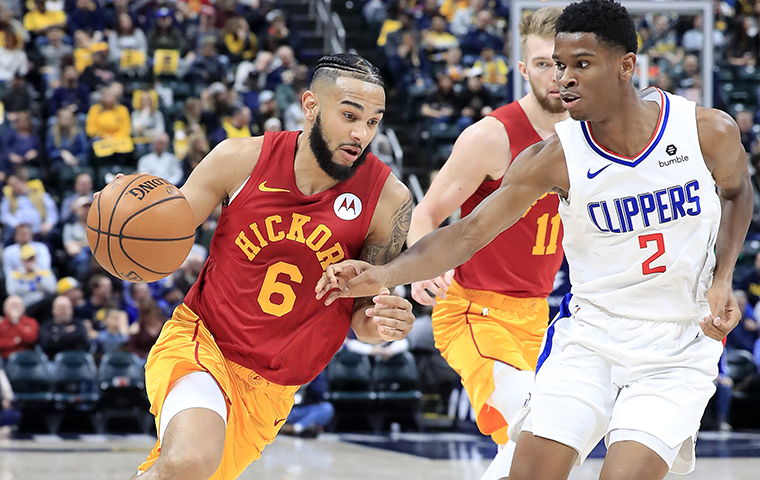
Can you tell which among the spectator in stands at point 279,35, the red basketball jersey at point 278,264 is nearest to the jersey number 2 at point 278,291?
the red basketball jersey at point 278,264

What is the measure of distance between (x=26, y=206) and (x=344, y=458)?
583 centimetres

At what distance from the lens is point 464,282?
491cm

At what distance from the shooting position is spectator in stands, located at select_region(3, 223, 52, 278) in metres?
11.4

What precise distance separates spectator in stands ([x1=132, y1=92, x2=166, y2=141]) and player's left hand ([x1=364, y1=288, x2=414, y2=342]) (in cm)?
1024

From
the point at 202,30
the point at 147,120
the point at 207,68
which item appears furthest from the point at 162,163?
the point at 202,30

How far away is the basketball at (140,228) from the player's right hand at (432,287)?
3.95 feet

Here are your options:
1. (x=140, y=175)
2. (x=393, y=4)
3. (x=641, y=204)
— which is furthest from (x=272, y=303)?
(x=393, y=4)

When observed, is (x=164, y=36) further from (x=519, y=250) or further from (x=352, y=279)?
(x=352, y=279)

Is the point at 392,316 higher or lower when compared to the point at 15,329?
higher

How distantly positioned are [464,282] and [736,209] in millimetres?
1628

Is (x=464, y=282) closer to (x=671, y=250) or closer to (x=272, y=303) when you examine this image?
(x=272, y=303)

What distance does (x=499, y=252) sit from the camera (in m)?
4.85

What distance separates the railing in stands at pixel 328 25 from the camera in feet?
51.2

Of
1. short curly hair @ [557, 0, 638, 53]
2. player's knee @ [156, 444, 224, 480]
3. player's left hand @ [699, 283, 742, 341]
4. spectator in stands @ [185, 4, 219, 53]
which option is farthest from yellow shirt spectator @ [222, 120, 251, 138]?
player's left hand @ [699, 283, 742, 341]
